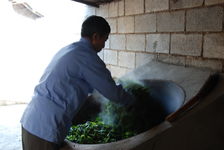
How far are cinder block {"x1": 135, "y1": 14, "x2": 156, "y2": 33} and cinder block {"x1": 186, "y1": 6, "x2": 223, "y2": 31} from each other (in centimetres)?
61

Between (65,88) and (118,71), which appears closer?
(65,88)

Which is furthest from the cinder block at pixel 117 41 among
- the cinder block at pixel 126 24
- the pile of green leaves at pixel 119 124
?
the pile of green leaves at pixel 119 124

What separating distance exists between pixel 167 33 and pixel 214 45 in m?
0.69

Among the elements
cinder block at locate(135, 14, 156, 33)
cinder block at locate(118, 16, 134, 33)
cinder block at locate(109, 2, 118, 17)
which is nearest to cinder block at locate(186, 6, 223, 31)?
cinder block at locate(135, 14, 156, 33)

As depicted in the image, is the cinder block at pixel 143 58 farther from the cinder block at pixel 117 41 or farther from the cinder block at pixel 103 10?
the cinder block at pixel 103 10

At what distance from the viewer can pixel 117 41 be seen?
13.2 feet

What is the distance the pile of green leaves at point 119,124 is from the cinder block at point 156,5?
1.17m

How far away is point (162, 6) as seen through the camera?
289 centimetres

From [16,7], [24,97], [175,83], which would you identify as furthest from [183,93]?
[16,7]

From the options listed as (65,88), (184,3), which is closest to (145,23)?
(184,3)

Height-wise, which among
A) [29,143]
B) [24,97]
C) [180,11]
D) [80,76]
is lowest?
[24,97]

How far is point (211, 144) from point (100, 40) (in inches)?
50.9

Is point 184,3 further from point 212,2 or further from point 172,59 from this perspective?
point 172,59

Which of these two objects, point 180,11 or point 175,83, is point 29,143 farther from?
point 180,11
